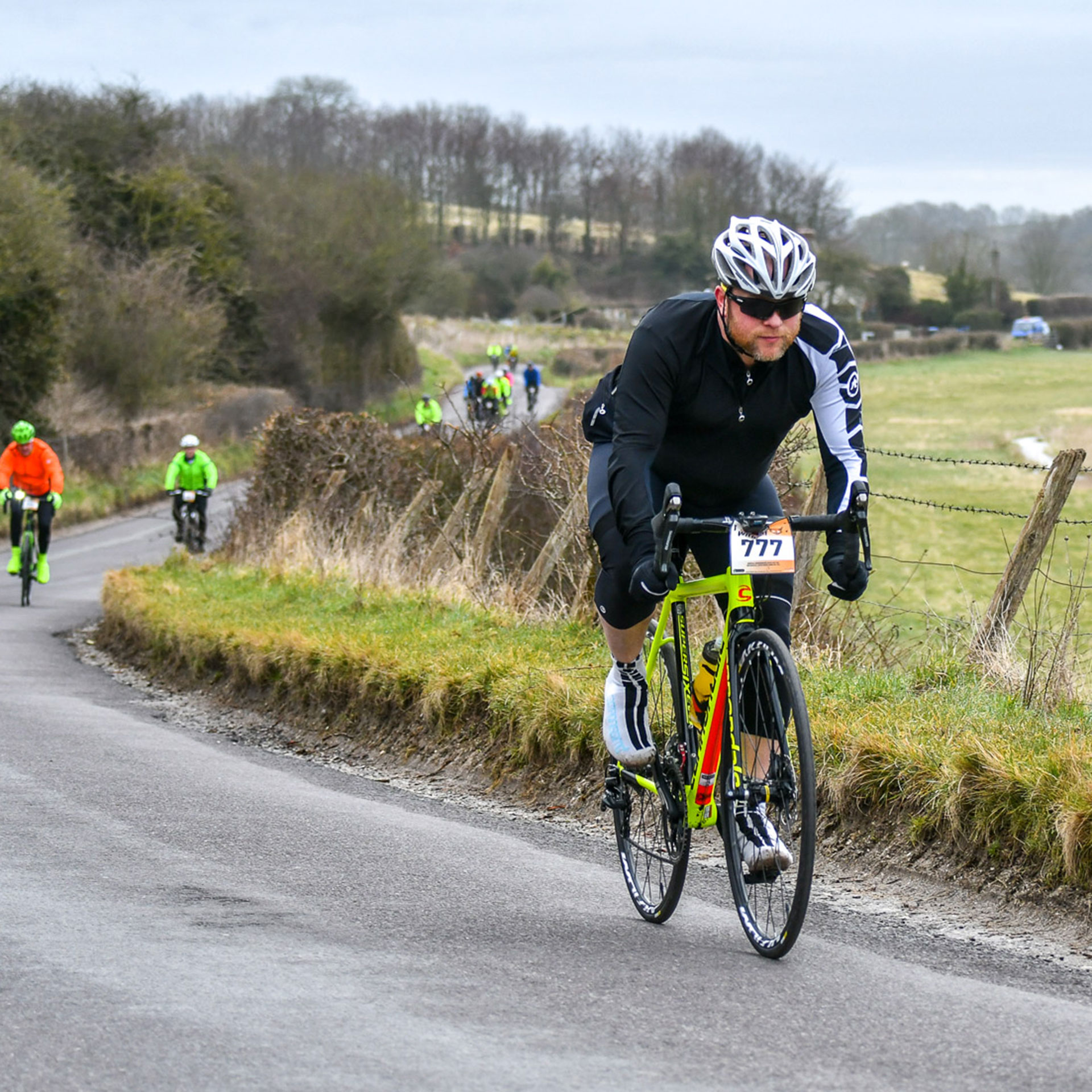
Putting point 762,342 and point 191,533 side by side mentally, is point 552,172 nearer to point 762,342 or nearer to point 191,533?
point 191,533

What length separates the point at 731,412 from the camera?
5.19 meters

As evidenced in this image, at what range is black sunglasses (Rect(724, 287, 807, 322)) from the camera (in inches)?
197

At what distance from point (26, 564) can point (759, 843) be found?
18497 millimetres

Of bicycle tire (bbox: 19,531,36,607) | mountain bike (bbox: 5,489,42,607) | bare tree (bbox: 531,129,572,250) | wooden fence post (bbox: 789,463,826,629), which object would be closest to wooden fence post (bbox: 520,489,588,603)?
wooden fence post (bbox: 789,463,826,629)

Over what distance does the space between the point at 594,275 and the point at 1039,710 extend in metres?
123

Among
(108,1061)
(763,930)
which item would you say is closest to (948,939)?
(763,930)

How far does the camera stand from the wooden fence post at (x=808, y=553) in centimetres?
1017

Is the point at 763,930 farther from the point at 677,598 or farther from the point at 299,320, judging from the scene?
the point at 299,320

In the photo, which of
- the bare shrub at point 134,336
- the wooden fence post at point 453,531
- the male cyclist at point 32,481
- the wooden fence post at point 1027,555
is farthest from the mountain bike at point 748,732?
the bare shrub at point 134,336

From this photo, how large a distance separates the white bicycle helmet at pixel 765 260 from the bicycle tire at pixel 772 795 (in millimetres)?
1011

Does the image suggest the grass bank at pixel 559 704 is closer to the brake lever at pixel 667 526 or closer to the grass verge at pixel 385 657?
the grass verge at pixel 385 657

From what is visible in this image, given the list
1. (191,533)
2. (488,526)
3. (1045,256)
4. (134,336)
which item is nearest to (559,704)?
(488,526)

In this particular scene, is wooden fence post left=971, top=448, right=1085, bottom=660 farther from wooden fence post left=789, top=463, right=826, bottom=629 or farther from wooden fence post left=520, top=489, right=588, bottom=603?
wooden fence post left=520, top=489, right=588, bottom=603

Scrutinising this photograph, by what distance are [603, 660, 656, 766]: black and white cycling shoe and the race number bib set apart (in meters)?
0.90
